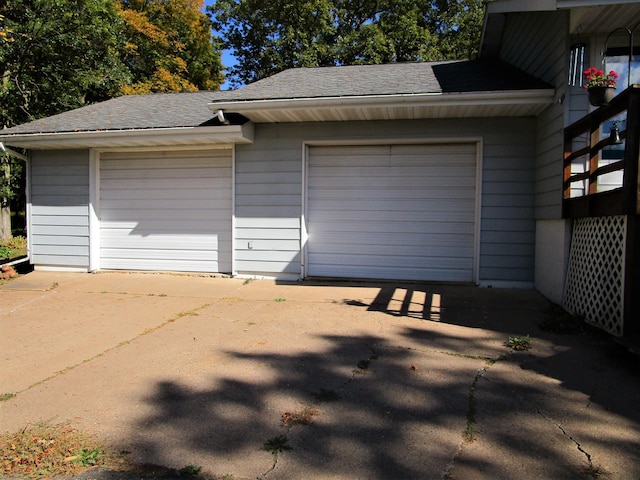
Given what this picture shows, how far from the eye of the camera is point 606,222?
4527 mm

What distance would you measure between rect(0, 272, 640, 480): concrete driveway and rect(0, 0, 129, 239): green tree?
10.6 m

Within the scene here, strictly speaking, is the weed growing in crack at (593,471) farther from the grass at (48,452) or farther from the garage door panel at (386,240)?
the garage door panel at (386,240)

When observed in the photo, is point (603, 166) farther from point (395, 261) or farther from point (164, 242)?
point (164, 242)

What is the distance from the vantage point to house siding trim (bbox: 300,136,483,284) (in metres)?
6.93

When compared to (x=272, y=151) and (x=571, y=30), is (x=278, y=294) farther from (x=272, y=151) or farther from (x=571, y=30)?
(x=571, y=30)

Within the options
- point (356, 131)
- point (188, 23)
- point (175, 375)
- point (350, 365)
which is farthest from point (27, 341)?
point (188, 23)

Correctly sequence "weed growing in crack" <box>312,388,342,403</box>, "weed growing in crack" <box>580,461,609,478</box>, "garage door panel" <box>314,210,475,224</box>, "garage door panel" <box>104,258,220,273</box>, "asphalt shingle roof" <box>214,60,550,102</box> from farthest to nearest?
"garage door panel" <box>104,258,220,273</box> < "garage door panel" <box>314,210,475,224</box> < "asphalt shingle roof" <box>214,60,550,102</box> < "weed growing in crack" <box>312,388,342,403</box> < "weed growing in crack" <box>580,461,609,478</box>

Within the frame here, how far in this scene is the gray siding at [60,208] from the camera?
825 centimetres

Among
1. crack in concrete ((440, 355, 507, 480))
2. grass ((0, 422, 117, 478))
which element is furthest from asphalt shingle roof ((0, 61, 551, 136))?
grass ((0, 422, 117, 478))

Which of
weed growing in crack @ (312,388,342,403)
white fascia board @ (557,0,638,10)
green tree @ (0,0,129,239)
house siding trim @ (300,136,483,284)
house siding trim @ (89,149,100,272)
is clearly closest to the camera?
weed growing in crack @ (312,388,342,403)

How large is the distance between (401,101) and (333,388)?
447cm

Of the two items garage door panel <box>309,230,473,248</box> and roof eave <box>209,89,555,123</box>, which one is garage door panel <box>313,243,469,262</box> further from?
roof eave <box>209,89,555,123</box>

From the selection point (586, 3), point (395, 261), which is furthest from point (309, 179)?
point (586, 3)

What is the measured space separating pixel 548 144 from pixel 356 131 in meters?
2.84
